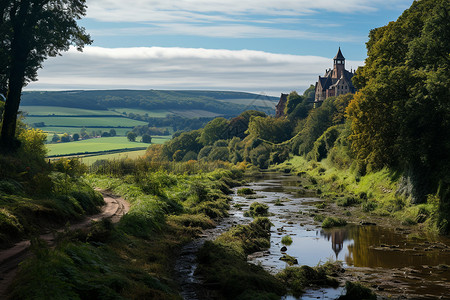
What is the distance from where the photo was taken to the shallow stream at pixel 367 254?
19.8 m

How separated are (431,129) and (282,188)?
105 ft

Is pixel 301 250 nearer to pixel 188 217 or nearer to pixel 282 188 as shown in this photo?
pixel 188 217

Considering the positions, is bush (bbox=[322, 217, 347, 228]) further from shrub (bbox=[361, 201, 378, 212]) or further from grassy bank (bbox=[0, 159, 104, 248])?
grassy bank (bbox=[0, 159, 104, 248])

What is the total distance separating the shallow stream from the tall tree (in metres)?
16.2

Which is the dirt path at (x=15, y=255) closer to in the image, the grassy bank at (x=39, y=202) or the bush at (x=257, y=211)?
the grassy bank at (x=39, y=202)

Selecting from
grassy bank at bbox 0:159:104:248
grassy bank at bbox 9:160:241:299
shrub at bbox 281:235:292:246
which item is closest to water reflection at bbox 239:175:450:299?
shrub at bbox 281:235:292:246

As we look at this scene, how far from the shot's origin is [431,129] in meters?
35.7

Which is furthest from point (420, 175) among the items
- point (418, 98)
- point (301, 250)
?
point (301, 250)

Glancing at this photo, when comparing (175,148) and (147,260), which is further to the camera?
(175,148)

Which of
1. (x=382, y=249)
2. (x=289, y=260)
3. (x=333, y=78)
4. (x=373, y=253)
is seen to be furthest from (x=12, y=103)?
(x=333, y=78)

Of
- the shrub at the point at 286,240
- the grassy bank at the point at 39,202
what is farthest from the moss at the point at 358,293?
the grassy bank at the point at 39,202

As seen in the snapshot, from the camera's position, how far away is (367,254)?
2627 cm

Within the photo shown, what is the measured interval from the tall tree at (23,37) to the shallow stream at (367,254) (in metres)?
16.2

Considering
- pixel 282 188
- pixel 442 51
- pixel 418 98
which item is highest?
pixel 442 51
